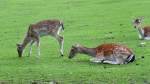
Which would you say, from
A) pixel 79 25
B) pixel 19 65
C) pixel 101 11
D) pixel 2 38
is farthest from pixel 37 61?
pixel 101 11

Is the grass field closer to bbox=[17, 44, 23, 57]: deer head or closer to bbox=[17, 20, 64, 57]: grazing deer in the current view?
bbox=[17, 44, 23, 57]: deer head

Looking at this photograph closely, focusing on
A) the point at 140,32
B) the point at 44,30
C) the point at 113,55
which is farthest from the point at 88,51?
the point at 140,32

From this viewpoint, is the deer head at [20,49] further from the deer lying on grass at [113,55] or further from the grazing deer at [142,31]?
the grazing deer at [142,31]

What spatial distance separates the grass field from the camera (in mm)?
15477

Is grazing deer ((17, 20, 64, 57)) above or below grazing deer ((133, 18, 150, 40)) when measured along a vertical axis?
above

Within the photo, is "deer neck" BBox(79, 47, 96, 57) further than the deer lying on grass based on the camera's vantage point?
Yes

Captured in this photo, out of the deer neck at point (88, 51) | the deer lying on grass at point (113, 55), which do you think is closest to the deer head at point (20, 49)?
the deer neck at point (88, 51)

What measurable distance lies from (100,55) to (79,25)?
13.0m

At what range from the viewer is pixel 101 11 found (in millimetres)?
36500

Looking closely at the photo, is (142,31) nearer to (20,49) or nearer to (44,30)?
(44,30)

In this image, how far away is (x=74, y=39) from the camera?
963 inches

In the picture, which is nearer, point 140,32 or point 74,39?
point 140,32

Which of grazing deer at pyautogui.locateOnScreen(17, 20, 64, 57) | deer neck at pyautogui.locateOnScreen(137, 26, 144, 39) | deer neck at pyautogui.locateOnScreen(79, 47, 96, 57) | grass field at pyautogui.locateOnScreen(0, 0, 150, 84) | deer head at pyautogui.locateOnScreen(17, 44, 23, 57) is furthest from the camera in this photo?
deer neck at pyautogui.locateOnScreen(137, 26, 144, 39)

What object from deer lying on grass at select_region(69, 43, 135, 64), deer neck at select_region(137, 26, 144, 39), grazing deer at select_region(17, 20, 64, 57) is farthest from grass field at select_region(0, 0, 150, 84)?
grazing deer at select_region(17, 20, 64, 57)
